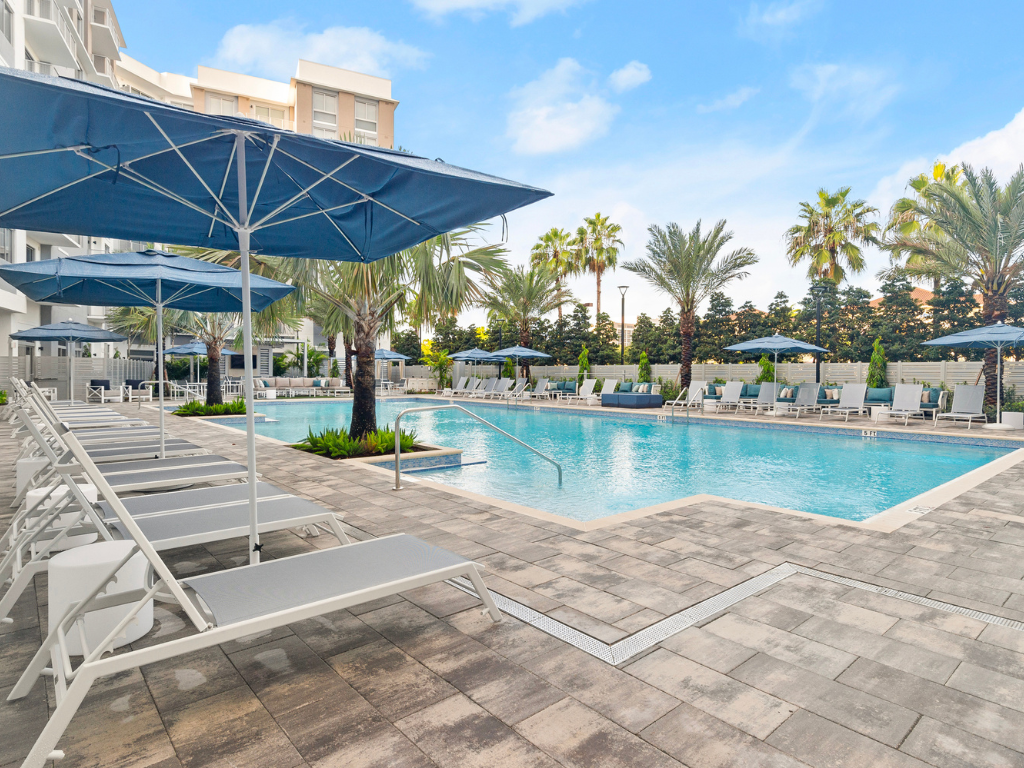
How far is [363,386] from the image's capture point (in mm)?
9281

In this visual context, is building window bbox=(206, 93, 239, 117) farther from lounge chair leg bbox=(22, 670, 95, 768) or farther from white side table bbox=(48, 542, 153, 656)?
lounge chair leg bbox=(22, 670, 95, 768)

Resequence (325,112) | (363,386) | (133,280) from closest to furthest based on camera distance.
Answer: (133,280), (363,386), (325,112)

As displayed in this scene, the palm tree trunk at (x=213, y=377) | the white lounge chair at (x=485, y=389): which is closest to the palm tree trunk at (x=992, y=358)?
the white lounge chair at (x=485, y=389)

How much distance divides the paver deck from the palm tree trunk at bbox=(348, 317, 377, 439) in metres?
5.15

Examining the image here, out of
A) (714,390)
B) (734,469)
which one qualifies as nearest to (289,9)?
(714,390)

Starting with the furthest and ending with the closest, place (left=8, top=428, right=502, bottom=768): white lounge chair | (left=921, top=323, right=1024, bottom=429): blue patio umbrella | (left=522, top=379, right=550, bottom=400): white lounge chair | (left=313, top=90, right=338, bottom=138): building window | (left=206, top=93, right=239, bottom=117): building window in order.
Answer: (left=206, top=93, right=239, bottom=117): building window → (left=313, top=90, right=338, bottom=138): building window → (left=522, top=379, right=550, bottom=400): white lounge chair → (left=921, top=323, right=1024, bottom=429): blue patio umbrella → (left=8, top=428, right=502, bottom=768): white lounge chair

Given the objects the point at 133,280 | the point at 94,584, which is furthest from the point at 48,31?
the point at 94,584

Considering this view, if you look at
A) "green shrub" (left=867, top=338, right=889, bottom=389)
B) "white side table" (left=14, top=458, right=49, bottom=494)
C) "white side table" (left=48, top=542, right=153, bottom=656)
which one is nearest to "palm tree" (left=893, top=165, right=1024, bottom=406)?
"green shrub" (left=867, top=338, right=889, bottom=389)

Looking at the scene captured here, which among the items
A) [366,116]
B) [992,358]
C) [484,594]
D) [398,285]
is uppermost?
[366,116]

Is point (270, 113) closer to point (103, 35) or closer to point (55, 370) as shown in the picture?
point (103, 35)

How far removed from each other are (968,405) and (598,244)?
21417 millimetres

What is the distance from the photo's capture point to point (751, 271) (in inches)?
806

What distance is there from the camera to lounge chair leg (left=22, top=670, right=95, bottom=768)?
1.74 m

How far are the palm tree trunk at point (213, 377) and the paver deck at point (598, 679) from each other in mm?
14678
